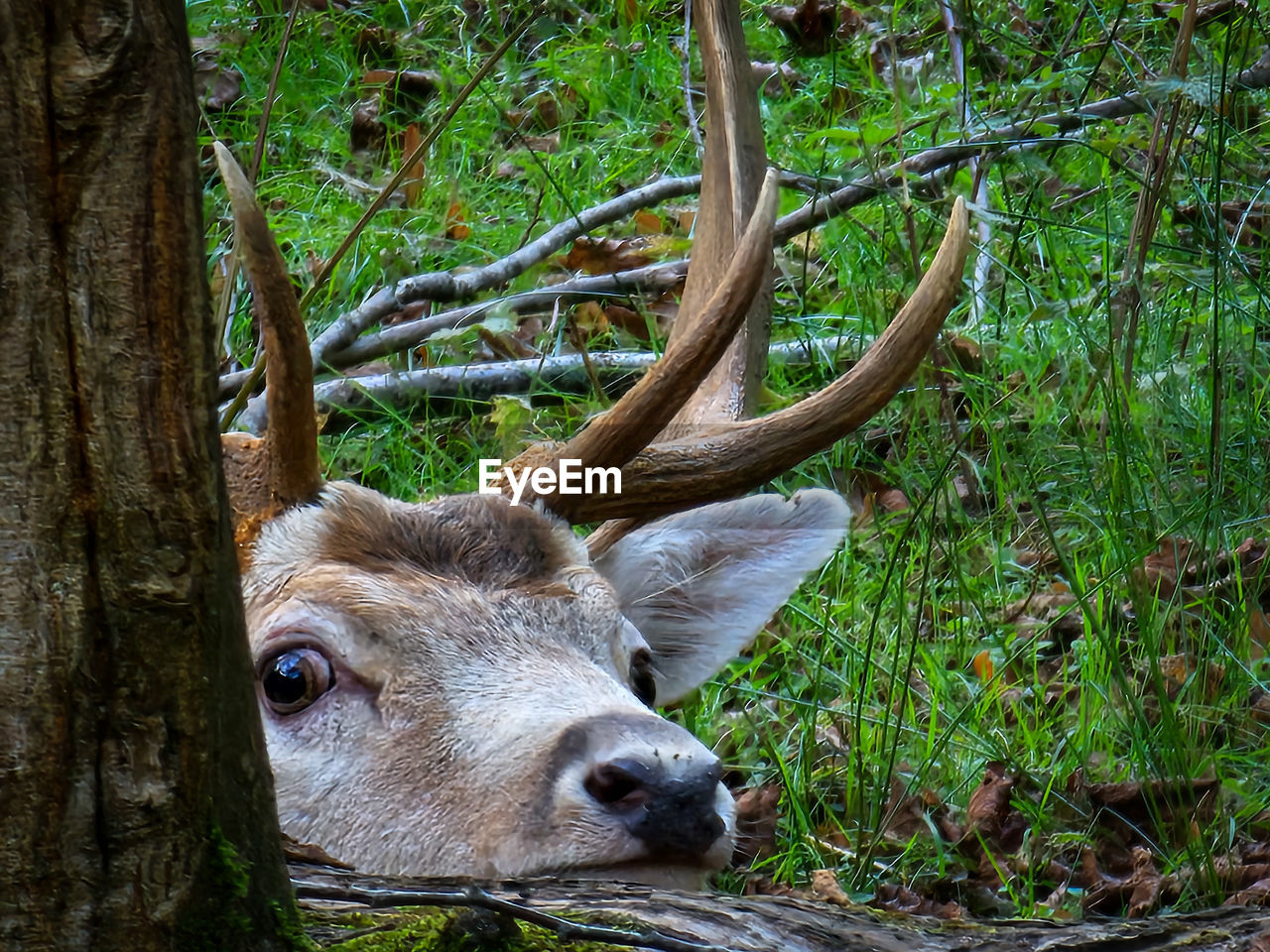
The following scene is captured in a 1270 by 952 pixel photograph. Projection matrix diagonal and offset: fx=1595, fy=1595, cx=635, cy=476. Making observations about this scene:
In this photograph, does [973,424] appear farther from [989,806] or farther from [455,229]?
[455,229]

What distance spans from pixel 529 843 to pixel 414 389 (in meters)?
3.48

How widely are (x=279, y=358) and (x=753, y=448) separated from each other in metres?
1.13

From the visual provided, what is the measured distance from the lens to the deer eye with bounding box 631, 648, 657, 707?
3656 millimetres

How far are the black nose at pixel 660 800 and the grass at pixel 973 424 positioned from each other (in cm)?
117

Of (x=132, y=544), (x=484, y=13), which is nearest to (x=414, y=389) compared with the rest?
(x=484, y=13)

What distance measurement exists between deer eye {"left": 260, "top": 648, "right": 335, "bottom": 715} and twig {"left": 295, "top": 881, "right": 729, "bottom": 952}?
1236 millimetres

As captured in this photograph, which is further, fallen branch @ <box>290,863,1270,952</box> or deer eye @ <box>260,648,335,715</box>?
deer eye @ <box>260,648,335,715</box>

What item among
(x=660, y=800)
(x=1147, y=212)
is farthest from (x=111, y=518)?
(x=1147, y=212)

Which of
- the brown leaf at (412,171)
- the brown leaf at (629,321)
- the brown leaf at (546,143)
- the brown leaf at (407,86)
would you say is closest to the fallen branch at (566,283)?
the brown leaf at (629,321)

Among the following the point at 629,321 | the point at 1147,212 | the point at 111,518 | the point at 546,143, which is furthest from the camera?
the point at 546,143

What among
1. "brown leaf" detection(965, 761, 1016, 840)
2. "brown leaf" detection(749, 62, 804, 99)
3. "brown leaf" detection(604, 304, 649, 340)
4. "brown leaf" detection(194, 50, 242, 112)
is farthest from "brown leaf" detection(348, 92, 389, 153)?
"brown leaf" detection(965, 761, 1016, 840)

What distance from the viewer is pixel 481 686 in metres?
3.07

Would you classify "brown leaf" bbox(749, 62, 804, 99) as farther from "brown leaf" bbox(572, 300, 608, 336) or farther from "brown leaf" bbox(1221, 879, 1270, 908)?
"brown leaf" bbox(1221, 879, 1270, 908)

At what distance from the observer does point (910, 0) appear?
8.03m
